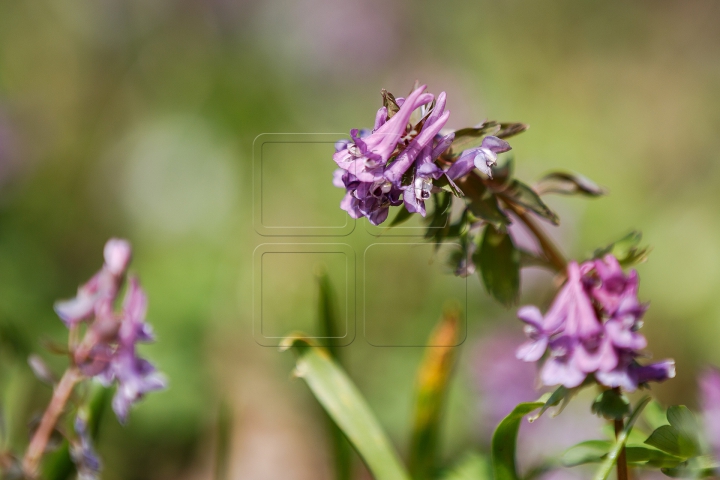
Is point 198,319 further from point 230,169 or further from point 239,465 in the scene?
point 230,169

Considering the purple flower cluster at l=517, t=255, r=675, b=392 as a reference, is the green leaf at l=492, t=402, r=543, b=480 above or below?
below

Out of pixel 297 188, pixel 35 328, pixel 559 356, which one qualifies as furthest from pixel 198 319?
pixel 559 356

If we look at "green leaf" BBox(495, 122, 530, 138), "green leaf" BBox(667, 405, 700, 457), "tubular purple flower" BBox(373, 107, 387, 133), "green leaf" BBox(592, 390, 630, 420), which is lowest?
"green leaf" BBox(667, 405, 700, 457)

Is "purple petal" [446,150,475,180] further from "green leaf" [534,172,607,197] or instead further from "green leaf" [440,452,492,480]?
"green leaf" [440,452,492,480]
